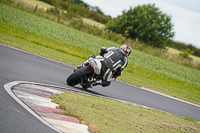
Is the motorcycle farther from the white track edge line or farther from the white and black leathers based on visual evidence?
the white track edge line

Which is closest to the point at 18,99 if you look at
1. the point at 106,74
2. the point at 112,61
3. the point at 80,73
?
the point at 80,73

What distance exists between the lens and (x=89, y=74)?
767cm

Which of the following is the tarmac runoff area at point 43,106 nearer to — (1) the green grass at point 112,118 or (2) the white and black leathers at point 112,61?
(1) the green grass at point 112,118

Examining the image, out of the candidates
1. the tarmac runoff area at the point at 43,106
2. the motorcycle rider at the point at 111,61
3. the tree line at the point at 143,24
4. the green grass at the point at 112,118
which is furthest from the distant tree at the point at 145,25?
the tarmac runoff area at the point at 43,106

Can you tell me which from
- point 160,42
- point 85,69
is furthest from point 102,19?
point 85,69

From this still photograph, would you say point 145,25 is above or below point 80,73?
above

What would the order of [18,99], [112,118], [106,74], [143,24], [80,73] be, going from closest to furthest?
[18,99] → [112,118] → [80,73] → [106,74] → [143,24]

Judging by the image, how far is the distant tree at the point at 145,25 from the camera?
53.3m

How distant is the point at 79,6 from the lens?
54719 millimetres

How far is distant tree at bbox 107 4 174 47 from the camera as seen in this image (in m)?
53.3

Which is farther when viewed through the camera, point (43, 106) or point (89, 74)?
point (89, 74)

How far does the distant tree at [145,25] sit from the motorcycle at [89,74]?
44945 millimetres

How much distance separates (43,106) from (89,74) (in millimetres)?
2859

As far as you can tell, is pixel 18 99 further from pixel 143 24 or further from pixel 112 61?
pixel 143 24
